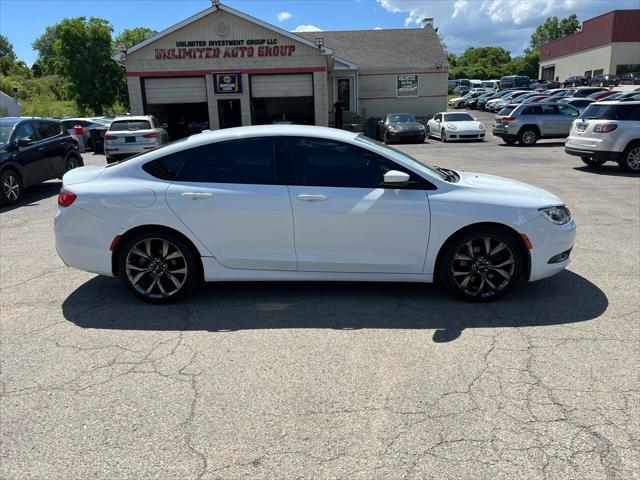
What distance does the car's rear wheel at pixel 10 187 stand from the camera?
32.6 feet

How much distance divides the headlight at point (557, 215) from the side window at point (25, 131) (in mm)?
10358

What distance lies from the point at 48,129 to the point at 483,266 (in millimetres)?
10996

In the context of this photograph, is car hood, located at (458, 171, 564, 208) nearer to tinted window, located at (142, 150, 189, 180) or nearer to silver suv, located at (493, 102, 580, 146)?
tinted window, located at (142, 150, 189, 180)

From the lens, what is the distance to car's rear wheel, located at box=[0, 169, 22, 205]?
9938 millimetres

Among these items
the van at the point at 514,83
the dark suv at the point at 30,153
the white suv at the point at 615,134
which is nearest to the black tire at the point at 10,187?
the dark suv at the point at 30,153

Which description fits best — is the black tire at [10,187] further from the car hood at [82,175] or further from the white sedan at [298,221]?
the white sedan at [298,221]

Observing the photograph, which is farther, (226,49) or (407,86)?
(407,86)

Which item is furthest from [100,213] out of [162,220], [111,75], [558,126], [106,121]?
[111,75]

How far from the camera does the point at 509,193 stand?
187 inches

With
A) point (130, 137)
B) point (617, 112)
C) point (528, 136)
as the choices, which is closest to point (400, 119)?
point (528, 136)

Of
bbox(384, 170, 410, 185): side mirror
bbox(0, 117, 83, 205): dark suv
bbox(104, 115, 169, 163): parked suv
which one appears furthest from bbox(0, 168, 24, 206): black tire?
bbox(384, 170, 410, 185): side mirror

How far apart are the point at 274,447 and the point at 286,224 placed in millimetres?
2140

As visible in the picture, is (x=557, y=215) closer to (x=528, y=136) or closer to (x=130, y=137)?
(x=130, y=137)

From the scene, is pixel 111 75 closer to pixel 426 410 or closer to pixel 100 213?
pixel 100 213
